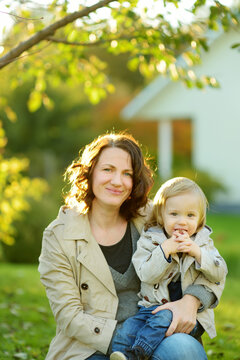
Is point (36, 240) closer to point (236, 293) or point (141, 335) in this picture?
point (236, 293)

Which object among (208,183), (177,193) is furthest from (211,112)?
(177,193)

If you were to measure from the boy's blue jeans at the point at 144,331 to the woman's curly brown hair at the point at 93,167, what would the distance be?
615 mm

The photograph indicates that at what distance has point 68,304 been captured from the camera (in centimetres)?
311

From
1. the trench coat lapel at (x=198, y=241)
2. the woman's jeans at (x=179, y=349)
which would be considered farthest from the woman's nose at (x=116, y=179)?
the woman's jeans at (x=179, y=349)

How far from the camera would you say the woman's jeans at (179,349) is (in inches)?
110

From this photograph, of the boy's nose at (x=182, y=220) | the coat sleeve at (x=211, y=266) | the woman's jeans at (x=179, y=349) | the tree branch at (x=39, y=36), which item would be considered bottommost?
the woman's jeans at (x=179, y=349)

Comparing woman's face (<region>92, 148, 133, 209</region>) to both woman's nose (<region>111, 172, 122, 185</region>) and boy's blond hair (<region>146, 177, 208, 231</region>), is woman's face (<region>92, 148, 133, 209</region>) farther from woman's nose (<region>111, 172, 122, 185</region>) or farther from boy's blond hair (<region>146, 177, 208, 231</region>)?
boy's blond hair (<region>146, 177, 208, 231</region>)

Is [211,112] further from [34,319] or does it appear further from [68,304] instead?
[68,304]

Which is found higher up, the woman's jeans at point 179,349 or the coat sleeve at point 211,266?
the coat sleeve at point 211,266

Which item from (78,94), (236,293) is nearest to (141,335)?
(236,293)

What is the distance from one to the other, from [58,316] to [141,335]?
490 mm

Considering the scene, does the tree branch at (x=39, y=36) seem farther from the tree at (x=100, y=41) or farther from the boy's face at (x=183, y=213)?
the boy's face at (x=183, y=213)

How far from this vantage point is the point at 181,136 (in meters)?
23.6

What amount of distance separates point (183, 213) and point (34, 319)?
10.1 ft
